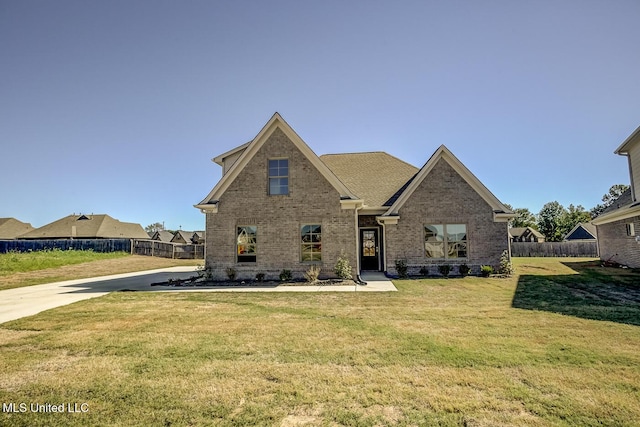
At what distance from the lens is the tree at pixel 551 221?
208 feet

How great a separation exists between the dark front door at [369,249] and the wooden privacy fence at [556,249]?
23895mm

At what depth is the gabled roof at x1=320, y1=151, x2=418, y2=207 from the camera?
17.3 metres

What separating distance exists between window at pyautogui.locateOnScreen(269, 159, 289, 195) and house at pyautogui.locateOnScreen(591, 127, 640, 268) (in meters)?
15.0

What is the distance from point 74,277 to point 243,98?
1320 centimetres

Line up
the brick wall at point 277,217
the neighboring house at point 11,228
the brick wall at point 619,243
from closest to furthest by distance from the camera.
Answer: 1. the brick wall at point 277,217
2. the brick wall at point 619,243
3. the neighboring house at point 11,228

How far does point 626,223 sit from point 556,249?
19927mm

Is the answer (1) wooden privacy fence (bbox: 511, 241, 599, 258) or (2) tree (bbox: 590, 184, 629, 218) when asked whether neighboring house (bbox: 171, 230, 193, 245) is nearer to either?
(1) wooden privacy fence (bbox: 511, 241, 599, 258)

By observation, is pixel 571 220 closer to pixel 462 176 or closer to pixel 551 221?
pixel 551 221

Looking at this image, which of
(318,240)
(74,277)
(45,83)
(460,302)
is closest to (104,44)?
(45,83)

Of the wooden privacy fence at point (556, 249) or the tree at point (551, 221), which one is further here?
the tree at point (551, 221)

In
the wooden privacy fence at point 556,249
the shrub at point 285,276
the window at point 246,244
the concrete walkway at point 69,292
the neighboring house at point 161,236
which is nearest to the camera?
the concrete walkway at point 69,292

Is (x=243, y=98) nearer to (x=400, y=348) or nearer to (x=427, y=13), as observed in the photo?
(x=427, y=13)

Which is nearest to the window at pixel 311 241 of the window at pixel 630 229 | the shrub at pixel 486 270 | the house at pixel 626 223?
the shrub at pixel 486 270

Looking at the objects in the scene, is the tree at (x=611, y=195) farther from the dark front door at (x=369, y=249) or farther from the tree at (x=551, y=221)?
the dark front door at (x=369, y=249)
